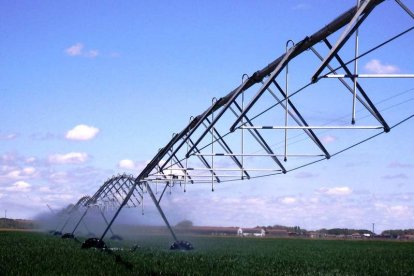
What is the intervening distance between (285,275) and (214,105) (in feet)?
22.1

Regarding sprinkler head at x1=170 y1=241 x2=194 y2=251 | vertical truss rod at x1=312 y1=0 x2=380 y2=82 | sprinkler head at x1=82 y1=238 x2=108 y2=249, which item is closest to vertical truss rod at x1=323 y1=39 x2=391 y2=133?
vertical truss rod at x1=312 y1=0 x2=380 y2=82

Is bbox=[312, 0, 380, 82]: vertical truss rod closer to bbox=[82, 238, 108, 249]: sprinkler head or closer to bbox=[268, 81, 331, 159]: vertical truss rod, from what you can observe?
bbox=[268, 81, 331, 159]: vertical truss rod

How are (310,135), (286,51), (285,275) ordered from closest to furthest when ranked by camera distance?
(286,51)
(285,275)
(310,135)

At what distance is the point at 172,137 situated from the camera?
25.4m

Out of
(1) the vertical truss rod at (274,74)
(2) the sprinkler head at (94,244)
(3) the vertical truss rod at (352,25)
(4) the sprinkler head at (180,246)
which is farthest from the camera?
(2) the sprinkler head at (94,244)

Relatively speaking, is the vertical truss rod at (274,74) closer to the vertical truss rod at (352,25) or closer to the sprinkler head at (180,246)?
the vertical truss rod at (352,25)

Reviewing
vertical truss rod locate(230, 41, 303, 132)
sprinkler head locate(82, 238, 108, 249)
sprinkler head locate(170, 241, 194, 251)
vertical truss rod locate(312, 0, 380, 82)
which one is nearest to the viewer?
vertical truss rod locate(312, 0, 380, 82)

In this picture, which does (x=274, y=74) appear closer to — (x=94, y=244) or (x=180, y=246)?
(x=180, y=246)

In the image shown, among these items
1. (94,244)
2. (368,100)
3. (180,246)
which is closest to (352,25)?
(368,100)

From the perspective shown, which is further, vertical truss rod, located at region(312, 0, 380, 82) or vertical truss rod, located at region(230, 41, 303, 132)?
vertical truss rod, located at region(230, 41, 303, 132)

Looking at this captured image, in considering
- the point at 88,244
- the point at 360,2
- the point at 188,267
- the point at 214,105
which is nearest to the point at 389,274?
the point at 188,267

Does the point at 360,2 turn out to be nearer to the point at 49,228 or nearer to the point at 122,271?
the point at 122,271

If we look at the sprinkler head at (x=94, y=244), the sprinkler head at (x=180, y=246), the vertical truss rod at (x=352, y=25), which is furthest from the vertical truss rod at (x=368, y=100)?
the sprinkler head at (x=94, y=244)

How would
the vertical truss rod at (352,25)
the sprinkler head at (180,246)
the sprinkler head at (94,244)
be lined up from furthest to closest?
the sprinkler head at (94,244) → the sprinkler head at (180,246) → the vertical truss rod at (352,25)
